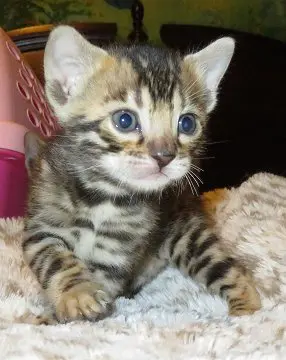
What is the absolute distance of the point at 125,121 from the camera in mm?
1078

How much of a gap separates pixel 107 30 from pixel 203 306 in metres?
1.36

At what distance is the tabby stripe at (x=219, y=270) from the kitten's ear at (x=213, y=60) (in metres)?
0.29

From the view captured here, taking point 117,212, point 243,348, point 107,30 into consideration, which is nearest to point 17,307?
point 117,212

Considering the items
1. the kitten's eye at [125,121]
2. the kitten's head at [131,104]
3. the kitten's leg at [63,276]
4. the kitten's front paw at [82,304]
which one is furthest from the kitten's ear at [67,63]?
the kitten's front paw at [82,304]

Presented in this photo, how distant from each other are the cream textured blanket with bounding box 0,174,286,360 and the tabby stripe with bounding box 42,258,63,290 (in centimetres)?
3

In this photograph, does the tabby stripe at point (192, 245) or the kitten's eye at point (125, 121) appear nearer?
the kitten's eye at point (125, 121)

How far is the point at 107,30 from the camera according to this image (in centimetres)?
230

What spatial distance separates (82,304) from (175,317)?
0.46 feet

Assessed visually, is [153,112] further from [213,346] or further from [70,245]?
[213,346]

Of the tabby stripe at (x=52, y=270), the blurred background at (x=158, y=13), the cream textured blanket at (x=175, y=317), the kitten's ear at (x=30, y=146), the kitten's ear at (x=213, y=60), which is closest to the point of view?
the cream textured blanket at (x=175, y=317)

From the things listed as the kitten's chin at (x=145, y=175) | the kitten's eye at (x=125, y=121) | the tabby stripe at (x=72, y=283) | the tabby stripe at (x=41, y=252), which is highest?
the kitten's eye at (x=125, y=121)

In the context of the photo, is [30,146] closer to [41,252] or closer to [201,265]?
[41,252]

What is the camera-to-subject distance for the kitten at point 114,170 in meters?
1.08

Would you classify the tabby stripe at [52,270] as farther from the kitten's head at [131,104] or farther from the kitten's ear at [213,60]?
the kitten's ear at [213,60]
